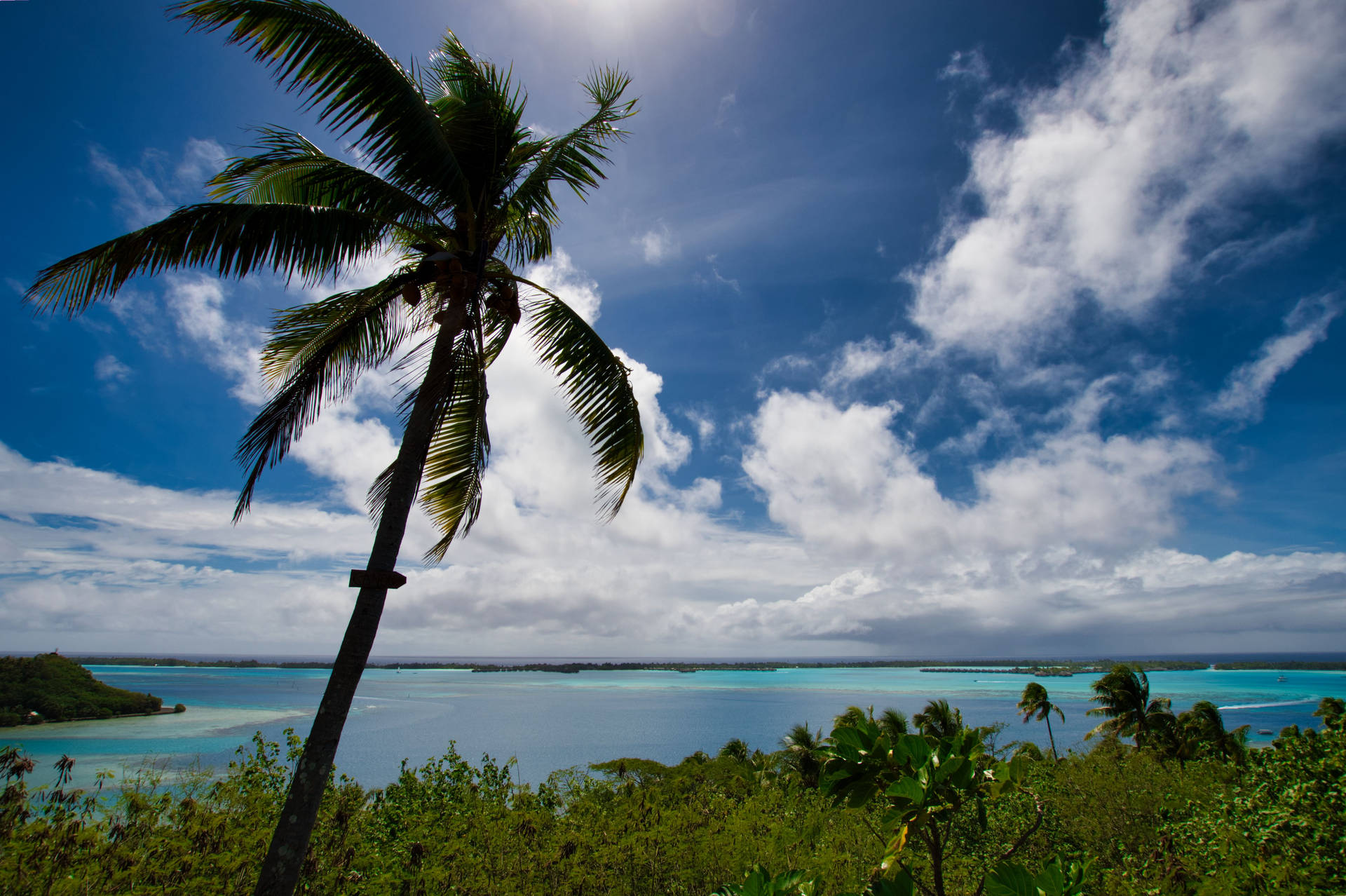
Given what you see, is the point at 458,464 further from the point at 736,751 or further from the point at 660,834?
the point at 736,751

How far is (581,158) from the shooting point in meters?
4.94

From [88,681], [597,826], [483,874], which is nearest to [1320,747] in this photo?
[597,826]

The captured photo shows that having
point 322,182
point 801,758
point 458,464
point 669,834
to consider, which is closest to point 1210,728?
point 801,758

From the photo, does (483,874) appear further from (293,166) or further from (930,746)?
(293,166)

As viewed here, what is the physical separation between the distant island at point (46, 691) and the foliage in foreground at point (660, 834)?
68.7 ft

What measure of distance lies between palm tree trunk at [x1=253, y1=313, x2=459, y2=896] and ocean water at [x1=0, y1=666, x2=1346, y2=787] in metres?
7.84

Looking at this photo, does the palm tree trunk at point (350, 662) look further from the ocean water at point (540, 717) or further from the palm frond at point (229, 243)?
the ocean water at point (540, 717)

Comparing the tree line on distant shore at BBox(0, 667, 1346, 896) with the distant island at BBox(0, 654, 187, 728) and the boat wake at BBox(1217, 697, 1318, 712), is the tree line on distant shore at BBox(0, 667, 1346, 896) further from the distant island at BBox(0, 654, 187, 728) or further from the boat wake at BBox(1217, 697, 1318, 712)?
the boat wake at BBox(1217, 697, 1318, 712)

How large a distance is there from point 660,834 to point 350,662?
14.3ft

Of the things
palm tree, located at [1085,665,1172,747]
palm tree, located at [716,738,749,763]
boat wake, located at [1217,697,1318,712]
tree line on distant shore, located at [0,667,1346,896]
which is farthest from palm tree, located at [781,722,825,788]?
boat wake, located at [1217,697,1318,712]

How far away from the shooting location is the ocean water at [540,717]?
4781 centimetres

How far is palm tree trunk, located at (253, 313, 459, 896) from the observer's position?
315cm

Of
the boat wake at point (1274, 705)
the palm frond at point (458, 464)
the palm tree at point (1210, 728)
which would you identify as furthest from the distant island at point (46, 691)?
the boat wake at point (1274, 705)

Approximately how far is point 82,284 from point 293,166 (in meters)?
1.57
